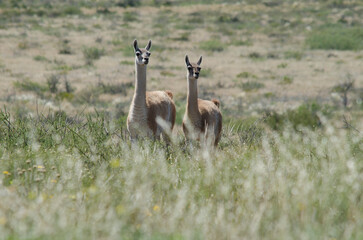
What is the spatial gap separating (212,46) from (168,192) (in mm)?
36146

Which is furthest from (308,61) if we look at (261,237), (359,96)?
(261,237)

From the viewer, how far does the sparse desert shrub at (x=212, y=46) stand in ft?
132

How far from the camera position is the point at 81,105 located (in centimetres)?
2128

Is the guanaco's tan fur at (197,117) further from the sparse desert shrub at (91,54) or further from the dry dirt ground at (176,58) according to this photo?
the sparse desert shrub at (91,54)

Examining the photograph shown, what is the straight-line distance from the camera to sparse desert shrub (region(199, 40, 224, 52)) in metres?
40.1

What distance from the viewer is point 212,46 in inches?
1596

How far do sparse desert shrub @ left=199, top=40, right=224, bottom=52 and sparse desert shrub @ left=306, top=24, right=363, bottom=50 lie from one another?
22.8 ft

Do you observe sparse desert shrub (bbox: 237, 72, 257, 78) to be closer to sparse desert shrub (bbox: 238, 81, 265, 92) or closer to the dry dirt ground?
the dry dirt ground

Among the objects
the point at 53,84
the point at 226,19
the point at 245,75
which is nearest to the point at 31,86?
the point at 53,84

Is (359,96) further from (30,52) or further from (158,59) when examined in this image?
(30,52)

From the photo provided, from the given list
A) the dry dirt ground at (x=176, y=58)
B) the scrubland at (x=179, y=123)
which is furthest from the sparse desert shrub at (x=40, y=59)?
the scrubland at (x=179, y=123)

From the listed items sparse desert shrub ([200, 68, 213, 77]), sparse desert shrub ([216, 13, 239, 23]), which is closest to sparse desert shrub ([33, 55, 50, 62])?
sparse desert shrub ([200, 68, 213, 77])

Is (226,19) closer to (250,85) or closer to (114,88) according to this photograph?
(250,85)

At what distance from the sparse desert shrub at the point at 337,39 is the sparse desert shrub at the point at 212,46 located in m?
6.96
